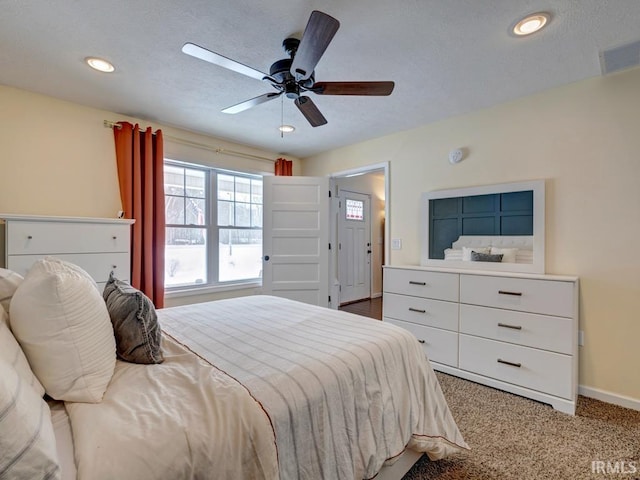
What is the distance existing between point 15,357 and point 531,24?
8.61 ft

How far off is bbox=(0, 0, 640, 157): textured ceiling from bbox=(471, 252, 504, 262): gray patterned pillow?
1357 mm

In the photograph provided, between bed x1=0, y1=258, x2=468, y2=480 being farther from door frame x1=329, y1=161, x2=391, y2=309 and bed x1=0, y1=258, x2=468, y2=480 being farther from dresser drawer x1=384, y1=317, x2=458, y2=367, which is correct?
door frame x1=329, y1=161, x2=391, y2=309

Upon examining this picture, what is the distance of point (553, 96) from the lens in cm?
242

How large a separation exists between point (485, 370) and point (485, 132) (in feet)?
6.86

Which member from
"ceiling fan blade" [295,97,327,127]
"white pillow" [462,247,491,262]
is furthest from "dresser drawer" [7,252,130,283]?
"white pillow" [462,247,491,262]

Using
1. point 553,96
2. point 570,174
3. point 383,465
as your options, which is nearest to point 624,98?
point 553,96

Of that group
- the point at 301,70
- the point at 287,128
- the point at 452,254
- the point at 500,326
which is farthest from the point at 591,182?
the point at 287,128

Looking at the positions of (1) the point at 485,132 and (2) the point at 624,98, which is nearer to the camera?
(2) the point at 624,98

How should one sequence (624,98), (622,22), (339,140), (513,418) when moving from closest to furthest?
(622,22) → (513,418) → (624,98) → (339,140)

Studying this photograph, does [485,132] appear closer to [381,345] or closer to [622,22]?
[622,22]

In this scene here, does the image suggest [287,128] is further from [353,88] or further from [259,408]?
[259,408]

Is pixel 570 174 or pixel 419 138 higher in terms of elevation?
pixel 419 138

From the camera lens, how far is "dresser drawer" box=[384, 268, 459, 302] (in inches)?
102

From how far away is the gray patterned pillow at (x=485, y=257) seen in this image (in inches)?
106
